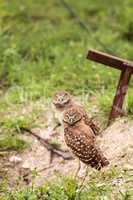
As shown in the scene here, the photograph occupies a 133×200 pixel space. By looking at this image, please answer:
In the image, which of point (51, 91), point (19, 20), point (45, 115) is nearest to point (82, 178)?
point (45, 115)

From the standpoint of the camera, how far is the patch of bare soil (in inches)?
247

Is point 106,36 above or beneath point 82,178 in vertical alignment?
beneath

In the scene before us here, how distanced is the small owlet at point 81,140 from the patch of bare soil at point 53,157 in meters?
0.24

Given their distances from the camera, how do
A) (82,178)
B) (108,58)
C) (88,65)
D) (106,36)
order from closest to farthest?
(82,178)
(108,58)
(88,65)
(106,36)

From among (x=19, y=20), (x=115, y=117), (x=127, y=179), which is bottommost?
(x=19, y=20)

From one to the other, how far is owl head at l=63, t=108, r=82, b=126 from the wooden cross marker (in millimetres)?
696

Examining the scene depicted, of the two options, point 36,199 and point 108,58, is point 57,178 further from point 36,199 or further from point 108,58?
point 108,58

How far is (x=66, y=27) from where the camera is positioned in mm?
10391

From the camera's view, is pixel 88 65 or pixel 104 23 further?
pixel 104 23

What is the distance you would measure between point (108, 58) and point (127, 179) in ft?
4.66

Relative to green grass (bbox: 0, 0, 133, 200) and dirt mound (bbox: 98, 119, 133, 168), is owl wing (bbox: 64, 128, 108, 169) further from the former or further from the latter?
dirt mound (bbox: 98, 119, 133, 168)

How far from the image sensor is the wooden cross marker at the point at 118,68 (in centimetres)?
661

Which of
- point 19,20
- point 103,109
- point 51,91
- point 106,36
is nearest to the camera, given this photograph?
point 103,109

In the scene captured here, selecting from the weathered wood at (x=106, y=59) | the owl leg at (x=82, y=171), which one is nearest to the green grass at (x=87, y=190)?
the owl leg at (x=82, y=171)
